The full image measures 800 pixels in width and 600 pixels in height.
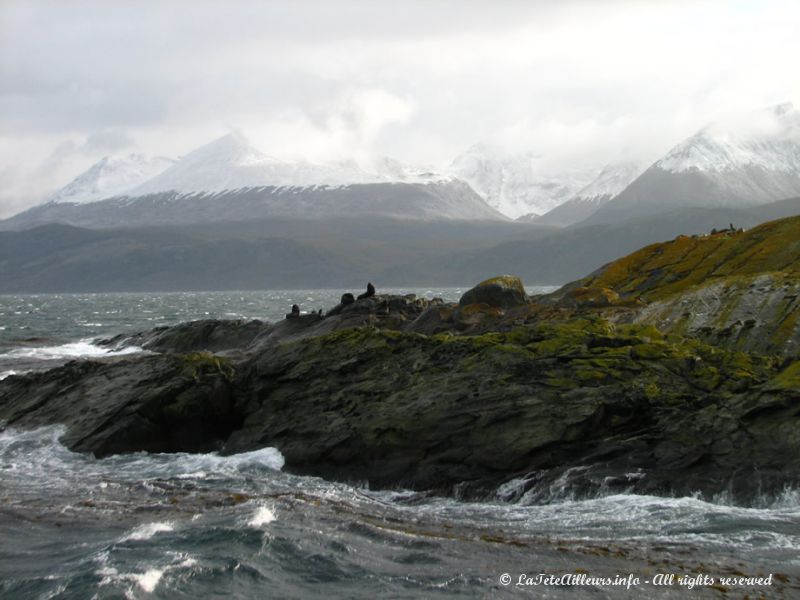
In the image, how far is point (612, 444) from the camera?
25109mm

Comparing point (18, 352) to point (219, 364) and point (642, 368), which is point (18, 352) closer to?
point (219, 364)

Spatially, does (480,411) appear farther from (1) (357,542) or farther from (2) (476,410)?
(1) (357,542)

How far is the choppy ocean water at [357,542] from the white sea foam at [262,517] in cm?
8

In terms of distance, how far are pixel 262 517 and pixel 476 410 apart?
26.2ft

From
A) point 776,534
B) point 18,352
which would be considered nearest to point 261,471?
point 776,534

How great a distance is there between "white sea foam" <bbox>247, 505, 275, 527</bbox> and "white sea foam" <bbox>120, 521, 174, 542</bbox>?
2.01 meters

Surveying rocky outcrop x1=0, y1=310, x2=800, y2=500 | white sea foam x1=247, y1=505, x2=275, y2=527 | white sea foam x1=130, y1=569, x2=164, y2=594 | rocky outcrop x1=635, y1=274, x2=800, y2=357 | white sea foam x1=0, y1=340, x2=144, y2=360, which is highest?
rocky outcrop x1=635, y1=274, x2=800, y2=357

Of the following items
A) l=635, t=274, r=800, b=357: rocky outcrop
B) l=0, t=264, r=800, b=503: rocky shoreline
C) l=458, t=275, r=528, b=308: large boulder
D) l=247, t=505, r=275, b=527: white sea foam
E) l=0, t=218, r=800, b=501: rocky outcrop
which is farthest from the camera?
l=458, t=275, r=528, b=308: large boulder

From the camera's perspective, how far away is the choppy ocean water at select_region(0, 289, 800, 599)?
17.6 meters

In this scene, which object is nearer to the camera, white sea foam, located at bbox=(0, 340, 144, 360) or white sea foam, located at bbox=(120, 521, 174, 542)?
white sea foam, located at bbox=(120, 521, 174, 542)

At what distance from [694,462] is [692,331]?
11659 mm

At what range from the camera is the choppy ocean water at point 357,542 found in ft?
57.9

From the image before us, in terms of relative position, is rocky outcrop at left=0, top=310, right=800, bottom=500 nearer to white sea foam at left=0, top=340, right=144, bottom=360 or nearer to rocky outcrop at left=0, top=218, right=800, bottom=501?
rocky outcrop at left=0, top=218, right=800, bottom=501

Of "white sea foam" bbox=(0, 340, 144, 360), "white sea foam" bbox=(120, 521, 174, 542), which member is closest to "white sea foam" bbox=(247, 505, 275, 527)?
"white sea foam" bbox=(120, 521, 174, 542)
